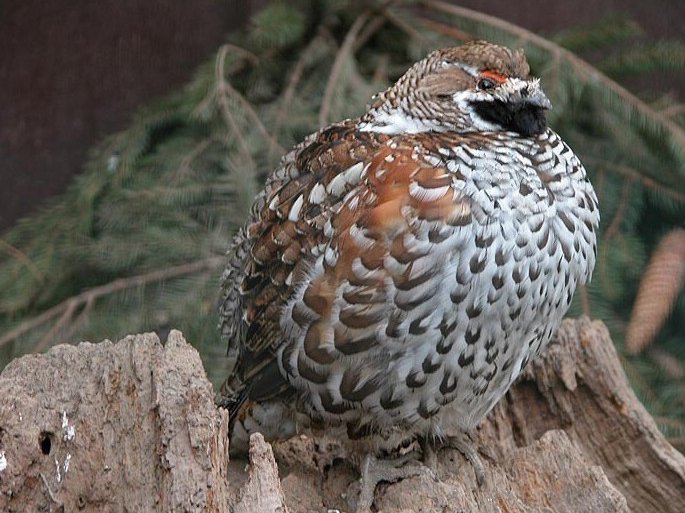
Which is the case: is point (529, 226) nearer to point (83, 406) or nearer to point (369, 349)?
point (369, 349)

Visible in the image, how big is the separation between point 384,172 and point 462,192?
0.19 m

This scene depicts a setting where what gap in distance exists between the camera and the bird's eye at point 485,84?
8.96ft

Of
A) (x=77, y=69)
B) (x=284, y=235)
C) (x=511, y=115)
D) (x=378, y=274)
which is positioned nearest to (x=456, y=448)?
(x=378, y=274)

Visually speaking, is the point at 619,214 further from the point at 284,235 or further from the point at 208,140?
the point at 284,235

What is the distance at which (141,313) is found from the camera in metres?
3.59

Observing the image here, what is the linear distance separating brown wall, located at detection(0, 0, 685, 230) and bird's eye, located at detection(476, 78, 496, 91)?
6.17 ft

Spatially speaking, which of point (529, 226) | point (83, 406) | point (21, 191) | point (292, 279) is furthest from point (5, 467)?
point (21, 191)

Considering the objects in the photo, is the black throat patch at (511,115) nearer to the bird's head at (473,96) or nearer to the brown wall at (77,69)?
the bird's head at (473,96)

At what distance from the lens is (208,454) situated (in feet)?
7.02

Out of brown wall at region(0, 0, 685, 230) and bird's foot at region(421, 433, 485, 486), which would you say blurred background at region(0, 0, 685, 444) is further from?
bird's foot at region(421, 433, 485, 486)

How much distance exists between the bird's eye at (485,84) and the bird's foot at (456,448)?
0.90 metres

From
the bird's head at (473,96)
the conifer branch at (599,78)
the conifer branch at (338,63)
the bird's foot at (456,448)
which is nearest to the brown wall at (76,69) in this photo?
the conifer branch at (338,63)

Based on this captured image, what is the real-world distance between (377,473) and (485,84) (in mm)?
973

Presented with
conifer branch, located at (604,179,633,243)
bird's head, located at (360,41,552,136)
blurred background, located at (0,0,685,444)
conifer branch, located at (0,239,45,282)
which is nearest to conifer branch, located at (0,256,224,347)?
blurred background, located at (0,0,685,444)
